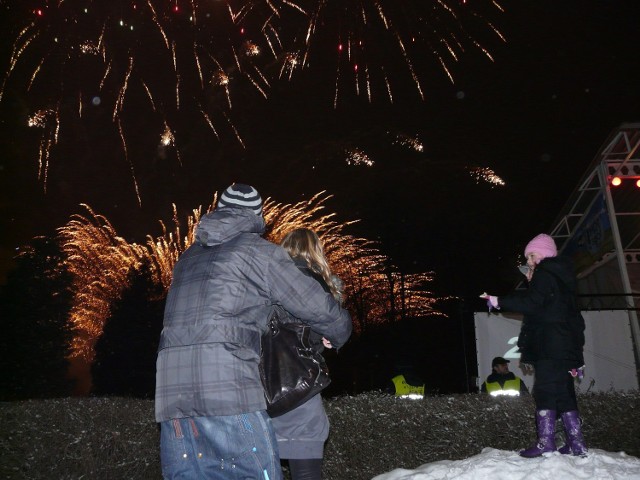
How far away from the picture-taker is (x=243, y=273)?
2.73 m

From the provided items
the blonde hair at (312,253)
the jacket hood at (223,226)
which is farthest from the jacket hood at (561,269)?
the jacket hood at (223,226)

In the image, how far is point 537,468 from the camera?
4578mm

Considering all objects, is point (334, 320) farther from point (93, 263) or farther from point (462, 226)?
point (462, 226)

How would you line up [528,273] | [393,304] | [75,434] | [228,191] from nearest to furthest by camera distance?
[228,191] → [75,434] → [528,273] → [393,304]

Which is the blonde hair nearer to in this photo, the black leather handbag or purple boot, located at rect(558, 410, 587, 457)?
the black leather handbag

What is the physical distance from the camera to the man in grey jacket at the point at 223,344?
253 cm

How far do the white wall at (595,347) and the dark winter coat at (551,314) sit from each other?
5.59 meters

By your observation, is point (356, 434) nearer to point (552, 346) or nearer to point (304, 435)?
point (552, 346)

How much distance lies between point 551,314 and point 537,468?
121cm

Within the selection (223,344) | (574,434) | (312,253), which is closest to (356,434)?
(574,434)

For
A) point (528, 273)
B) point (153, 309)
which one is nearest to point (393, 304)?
point (153, 309)

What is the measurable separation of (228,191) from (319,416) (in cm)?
133

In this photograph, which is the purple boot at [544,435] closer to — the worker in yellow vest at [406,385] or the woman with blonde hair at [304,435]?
the woman with blonde hair at [304,435]

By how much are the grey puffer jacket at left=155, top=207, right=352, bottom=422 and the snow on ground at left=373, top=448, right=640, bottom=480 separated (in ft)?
7.77
